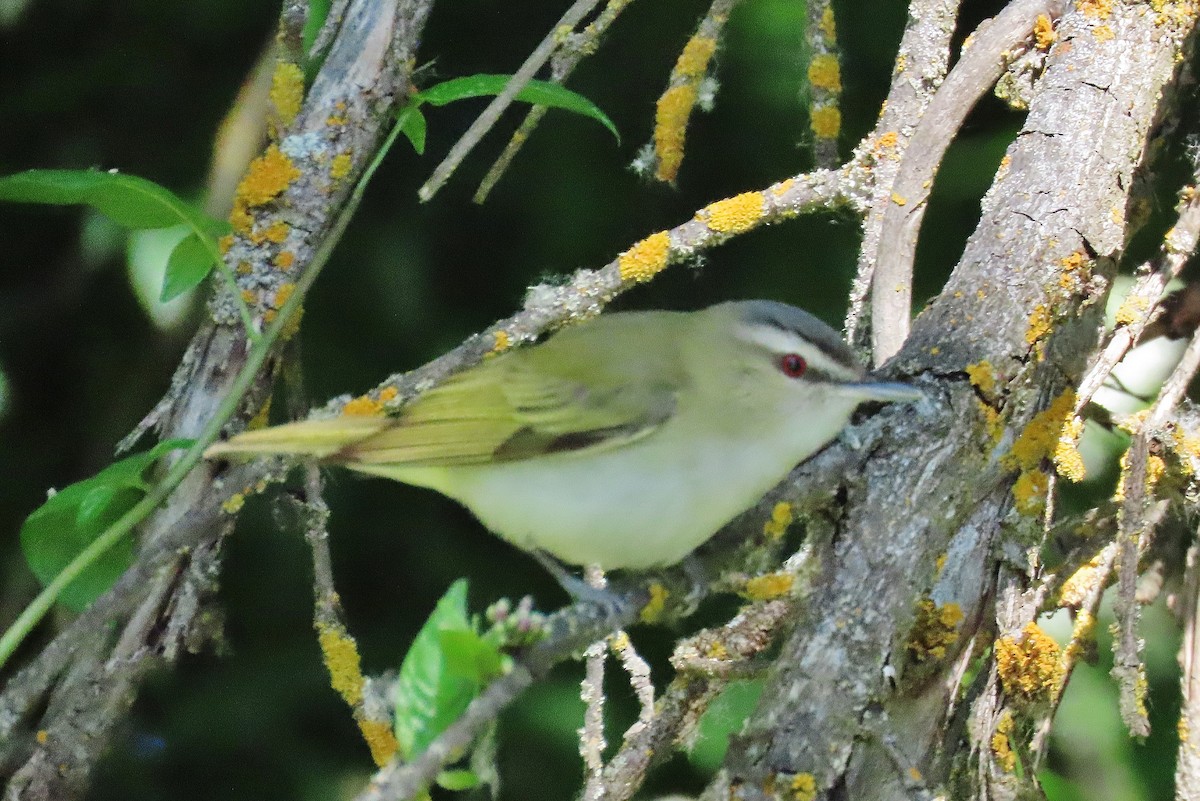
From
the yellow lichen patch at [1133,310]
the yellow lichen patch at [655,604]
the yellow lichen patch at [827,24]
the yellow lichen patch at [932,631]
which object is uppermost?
the yellow lichen patch at [827,24]

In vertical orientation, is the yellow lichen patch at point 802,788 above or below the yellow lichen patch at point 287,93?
below

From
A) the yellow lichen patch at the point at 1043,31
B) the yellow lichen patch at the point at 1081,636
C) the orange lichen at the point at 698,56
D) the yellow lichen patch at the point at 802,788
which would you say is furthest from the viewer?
the orange lichen at the point at 698,56

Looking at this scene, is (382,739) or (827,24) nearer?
(382,739)

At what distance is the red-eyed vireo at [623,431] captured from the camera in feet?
6.55

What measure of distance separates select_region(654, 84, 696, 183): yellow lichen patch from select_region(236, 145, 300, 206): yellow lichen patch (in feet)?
2.70

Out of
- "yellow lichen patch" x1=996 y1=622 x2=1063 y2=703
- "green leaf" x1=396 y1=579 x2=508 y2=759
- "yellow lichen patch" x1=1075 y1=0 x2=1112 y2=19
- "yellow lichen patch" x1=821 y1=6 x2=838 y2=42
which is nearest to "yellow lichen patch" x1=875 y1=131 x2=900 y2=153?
"yellow lichen patch" x1=821 y1=6 x2=838 y2=42

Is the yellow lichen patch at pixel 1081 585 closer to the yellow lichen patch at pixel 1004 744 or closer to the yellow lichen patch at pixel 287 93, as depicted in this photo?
the yellow lichen patch at pixel 1004 744

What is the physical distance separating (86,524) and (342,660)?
51 cm

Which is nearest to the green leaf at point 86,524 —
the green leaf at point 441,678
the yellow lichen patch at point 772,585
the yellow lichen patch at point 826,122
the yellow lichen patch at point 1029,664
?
the green leaf at point 441,678

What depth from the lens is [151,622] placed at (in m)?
2.18

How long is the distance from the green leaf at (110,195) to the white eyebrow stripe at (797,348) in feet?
3.17

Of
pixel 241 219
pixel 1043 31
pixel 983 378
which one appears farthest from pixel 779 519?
pixel 1043 31

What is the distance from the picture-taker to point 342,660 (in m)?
2.21

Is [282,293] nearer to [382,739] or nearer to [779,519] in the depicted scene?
[382,739]
